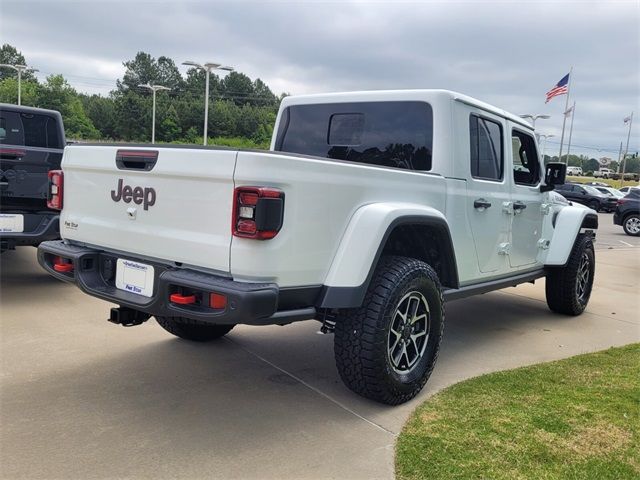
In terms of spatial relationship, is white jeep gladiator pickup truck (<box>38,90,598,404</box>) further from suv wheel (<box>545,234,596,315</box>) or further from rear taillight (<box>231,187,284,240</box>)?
suv wheel (<box>545,234,596,315</box>)

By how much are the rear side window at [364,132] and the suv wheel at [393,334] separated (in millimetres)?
966

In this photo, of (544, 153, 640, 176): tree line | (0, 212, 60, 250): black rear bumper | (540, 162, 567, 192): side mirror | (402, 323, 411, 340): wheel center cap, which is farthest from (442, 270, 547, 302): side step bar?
(544, 153, 640, 176): tree line

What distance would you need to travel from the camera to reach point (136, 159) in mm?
3166

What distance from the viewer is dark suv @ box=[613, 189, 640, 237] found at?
18.4 m

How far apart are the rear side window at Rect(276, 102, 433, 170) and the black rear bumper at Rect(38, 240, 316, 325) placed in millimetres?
1641

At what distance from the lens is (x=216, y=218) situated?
9.14 ft

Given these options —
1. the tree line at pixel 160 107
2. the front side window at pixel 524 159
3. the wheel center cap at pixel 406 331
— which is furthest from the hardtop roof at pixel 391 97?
the tree line at pixel 160 107

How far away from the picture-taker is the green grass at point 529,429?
2.79 meters

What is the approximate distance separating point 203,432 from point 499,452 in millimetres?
1547

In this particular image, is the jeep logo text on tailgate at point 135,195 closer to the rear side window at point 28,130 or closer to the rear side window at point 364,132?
the rear side window at point 364,132

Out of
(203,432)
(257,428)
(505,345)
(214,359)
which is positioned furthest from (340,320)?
(505,345)

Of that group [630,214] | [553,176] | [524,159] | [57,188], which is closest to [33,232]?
[57,188]

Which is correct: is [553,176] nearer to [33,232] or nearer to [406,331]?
[406,331]

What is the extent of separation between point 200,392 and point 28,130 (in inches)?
181
